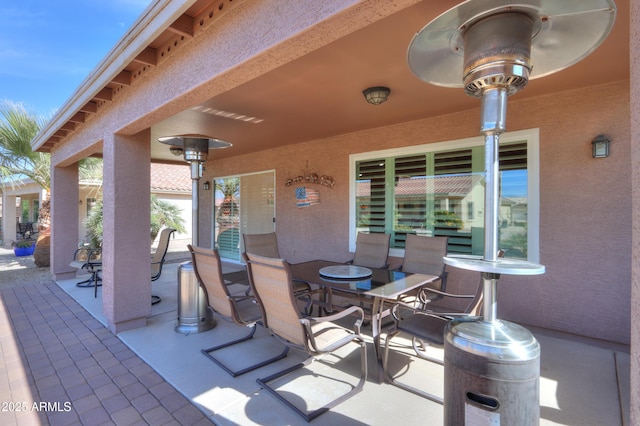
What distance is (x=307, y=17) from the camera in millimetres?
1733

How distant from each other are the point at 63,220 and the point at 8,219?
11.3 metres

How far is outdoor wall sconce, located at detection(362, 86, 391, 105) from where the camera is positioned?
3.53 m

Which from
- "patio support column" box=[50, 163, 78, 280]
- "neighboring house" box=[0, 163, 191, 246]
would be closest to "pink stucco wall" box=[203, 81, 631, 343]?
"patio support column" box=[50, 163, 78, 280]

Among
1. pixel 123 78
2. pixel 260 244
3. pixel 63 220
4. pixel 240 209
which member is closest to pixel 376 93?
pixel 260 244

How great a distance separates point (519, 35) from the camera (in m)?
1.42

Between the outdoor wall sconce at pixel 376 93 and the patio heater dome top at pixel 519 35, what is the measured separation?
1716 millimetres

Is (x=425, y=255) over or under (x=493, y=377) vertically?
over

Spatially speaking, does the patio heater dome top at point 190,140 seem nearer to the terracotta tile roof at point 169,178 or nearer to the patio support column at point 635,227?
the patio support column at point 635,227

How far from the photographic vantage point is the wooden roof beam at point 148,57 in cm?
301

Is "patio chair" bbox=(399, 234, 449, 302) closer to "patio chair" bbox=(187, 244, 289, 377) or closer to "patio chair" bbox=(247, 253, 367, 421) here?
"patio chair" bbox=(247, 253, 367, 421)

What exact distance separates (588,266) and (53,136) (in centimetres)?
836

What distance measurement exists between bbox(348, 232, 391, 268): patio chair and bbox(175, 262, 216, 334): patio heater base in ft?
6.87

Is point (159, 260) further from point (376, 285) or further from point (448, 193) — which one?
point (448, 193)

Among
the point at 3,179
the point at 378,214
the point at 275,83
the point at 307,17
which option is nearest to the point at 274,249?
the point at 378,214
